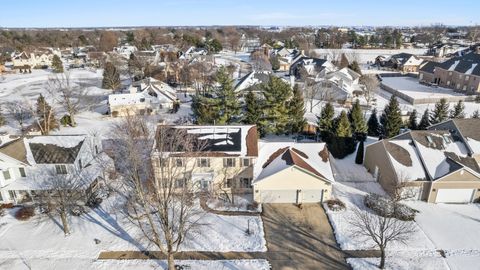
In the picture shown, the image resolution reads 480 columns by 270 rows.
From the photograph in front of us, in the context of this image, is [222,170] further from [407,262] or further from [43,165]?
[43,165]

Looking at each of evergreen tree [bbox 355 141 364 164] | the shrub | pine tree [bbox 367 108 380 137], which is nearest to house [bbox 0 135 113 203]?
the shrub

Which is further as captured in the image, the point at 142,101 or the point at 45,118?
the point at 142,101

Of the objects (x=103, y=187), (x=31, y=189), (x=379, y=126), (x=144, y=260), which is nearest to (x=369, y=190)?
(x=379, y=126)

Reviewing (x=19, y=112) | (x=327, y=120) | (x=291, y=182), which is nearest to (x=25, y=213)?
(x=291, y=182)

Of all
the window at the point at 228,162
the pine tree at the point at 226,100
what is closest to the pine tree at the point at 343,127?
the pine tree at the point at 226,100

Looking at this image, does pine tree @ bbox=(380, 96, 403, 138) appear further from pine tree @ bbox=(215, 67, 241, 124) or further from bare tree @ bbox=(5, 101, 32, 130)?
bare tree @ bbox=(5, 101, 32, 130)

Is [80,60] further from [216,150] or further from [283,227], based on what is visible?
[283,227]
